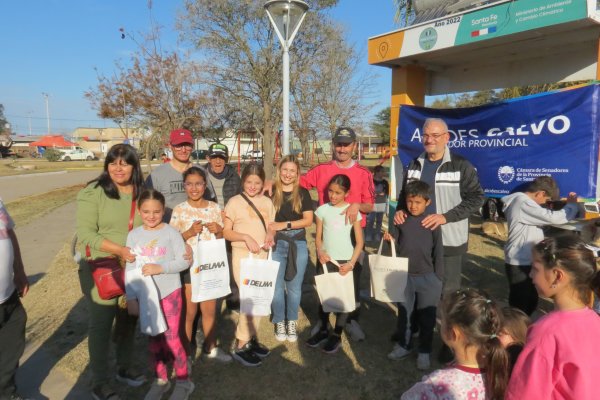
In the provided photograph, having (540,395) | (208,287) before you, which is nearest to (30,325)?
(208,287)

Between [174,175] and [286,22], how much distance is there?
3.23m

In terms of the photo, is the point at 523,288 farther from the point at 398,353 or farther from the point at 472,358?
the point at 472,358

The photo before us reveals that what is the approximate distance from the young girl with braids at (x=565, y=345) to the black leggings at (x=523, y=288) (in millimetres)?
1721

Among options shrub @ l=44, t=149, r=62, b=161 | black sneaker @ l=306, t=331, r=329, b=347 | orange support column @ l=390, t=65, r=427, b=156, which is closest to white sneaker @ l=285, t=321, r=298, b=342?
black sneaker @ l=306, t=331, r=329, b=347

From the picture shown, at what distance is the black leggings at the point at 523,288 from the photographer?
3.32 metres

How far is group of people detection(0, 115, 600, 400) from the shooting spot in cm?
255

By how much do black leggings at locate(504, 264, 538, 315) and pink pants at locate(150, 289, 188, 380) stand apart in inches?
113

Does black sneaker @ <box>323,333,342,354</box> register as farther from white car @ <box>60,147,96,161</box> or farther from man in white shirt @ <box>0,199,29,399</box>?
white car @ <box>60,147,96,161</box>

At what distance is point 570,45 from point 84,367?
6682 mm

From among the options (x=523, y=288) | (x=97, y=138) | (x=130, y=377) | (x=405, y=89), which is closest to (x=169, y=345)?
(x=130, y=377)

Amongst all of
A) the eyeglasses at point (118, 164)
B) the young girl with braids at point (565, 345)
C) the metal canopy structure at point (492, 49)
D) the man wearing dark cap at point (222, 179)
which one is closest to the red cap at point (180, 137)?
the eyeglasses at point (118, 164)

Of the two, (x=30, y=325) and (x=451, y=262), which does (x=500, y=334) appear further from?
(x=30, y=325)

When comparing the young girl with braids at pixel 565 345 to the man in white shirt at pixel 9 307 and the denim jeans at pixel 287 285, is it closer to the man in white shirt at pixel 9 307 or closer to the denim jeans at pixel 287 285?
the denim jeans at pixel 287 285

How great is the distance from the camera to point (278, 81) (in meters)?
16.8
